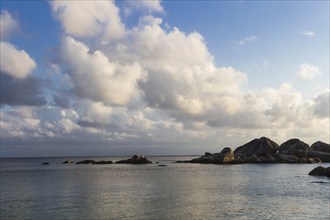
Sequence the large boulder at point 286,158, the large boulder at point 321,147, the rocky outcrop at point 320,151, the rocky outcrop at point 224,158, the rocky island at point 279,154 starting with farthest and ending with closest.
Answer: the large boulder at point 321,147, the rocky outcrop at point 320,151, the rocky island at point 279,154, the rocky outcrop at point 224,158, the large boulder at point 286,158

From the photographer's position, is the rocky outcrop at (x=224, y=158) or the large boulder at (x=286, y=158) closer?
the large boulder at (x=286, y=158)

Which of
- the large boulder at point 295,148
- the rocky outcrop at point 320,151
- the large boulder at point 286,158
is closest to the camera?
the large boulder at point 286,158

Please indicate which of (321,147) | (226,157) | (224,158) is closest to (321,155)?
(321,147)

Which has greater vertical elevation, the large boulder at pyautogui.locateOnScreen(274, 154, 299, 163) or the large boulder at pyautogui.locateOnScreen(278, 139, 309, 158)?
the large boulder at pyautogui.locateOnScreen(278, 139, 309, 158)

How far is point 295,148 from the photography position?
19188 centimetres

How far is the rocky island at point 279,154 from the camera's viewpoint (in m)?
180

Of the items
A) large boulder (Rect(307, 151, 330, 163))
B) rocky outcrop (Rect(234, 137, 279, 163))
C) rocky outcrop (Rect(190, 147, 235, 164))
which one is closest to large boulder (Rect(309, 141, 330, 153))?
large boulder (Rect(307, 151, 330, 163))

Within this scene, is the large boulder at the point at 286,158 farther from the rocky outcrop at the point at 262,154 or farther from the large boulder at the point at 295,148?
the large boulder at the point at 295,148

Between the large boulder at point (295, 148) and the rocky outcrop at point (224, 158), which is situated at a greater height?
the large boulder at point (295, 148)

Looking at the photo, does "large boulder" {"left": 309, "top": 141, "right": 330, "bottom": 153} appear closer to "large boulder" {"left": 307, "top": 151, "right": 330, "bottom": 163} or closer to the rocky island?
the rocky island

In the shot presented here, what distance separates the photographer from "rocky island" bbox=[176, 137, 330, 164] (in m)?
180

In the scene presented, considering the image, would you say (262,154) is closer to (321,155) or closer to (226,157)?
(226,157)

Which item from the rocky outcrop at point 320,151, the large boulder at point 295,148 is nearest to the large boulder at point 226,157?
the large boulder at point 295,148

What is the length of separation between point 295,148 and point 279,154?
35.5ft
